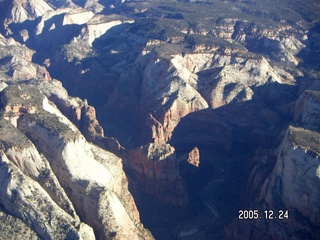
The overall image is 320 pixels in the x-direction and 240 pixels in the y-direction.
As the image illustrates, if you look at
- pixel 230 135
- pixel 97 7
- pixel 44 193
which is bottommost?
pixel 97 7

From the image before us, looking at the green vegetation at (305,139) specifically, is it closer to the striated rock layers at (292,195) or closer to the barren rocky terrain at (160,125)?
the striated rock layers at (292,195)

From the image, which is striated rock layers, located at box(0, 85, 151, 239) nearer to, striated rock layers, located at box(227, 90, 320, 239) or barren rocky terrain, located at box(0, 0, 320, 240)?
barren rocky terrain, located at box(0, 0, 320, 240)

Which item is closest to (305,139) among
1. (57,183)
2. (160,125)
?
(160,125)

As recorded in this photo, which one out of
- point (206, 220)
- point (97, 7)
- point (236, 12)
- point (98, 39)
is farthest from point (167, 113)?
point (97, 7)

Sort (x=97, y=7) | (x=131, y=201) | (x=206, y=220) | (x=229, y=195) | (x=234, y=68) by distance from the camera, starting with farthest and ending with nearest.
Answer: (x=97, y=7) < (x=234, y=68) < (x=229, y=195) < (x=206, y=220) < (x=131, y=201)

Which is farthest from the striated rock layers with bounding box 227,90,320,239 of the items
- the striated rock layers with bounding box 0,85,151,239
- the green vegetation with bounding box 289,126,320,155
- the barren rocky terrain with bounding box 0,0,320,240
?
the striated rock layers with bounding box 0,85,151,239

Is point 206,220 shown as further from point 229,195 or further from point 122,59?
point 122,59
